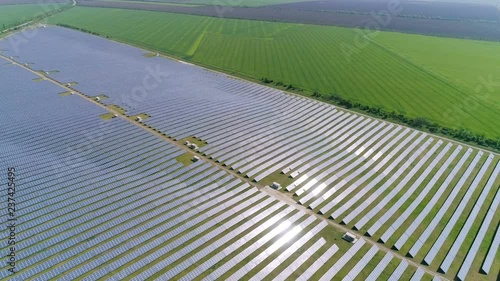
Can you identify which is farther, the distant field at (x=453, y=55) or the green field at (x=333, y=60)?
the distant field at (x=453, y=55)

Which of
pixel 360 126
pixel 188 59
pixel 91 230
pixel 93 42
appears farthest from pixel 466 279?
pixel 93 42

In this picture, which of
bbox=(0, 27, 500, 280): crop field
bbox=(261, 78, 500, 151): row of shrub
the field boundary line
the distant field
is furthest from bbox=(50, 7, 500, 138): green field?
the field boundary line

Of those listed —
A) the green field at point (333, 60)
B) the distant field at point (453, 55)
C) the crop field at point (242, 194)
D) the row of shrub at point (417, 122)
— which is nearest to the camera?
the crop field at point (242, 194)

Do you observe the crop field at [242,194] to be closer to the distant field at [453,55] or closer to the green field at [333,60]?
the green field at [333,60]

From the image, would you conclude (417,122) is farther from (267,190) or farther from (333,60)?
(333,60)

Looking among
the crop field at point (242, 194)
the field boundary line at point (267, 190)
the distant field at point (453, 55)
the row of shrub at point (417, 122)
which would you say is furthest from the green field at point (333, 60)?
the field boundary line at point (267, 190)

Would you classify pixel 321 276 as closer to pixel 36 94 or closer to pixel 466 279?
pixel 466 279

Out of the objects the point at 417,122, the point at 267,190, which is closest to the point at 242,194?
the point at 267,190
